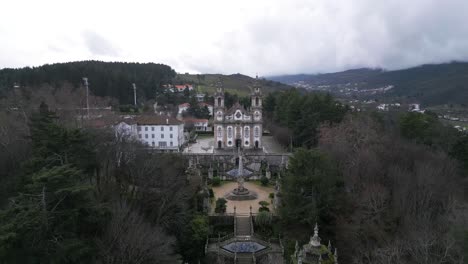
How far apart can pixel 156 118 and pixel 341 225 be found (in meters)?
34.1

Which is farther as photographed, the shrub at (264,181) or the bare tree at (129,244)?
the shrub at (264,181)

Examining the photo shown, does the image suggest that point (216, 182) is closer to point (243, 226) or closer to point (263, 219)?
point (243, 226)

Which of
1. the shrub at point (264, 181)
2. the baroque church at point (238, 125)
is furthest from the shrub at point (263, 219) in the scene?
the baroque church at point (238, 125)

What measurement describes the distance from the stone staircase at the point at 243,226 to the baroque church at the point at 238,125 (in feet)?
78.7

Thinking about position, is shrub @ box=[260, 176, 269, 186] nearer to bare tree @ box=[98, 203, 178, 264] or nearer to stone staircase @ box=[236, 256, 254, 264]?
stone staircase @ box=[236, 256, 254, 264]

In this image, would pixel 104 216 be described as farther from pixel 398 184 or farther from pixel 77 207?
pixel 398 184

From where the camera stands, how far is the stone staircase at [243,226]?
75.5 feet

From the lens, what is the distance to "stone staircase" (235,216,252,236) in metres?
23.0

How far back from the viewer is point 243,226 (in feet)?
78.2

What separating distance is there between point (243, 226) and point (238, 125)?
25.7 metres

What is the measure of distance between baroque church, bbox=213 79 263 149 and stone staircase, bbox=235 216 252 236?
944 inches

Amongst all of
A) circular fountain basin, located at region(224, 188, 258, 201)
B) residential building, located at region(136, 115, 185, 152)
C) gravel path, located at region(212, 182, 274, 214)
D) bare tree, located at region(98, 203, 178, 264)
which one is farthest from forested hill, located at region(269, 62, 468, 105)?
bare tree, located at region(98, 203, 178, 264)

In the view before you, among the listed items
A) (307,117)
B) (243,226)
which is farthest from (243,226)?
(307,117)

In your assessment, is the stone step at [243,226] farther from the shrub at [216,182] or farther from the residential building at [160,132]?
the residential building at [160,132]
